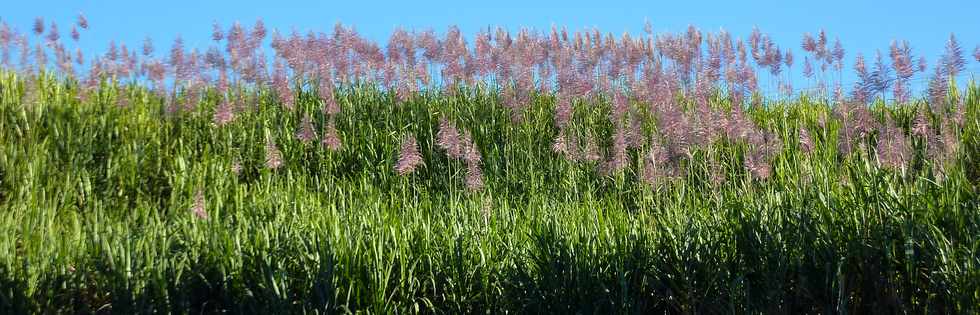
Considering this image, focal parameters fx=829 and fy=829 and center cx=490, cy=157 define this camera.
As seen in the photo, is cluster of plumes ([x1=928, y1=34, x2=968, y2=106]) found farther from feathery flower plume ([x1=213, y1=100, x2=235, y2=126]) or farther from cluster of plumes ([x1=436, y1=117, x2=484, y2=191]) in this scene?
feathery flower plume ([x1=213, y1=100, x2=235, y2=126])

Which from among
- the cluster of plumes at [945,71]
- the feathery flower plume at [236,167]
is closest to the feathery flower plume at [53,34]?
the feathery flower plume at [236,167]

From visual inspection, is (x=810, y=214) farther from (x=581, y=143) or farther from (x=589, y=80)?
(x=589, y=80)

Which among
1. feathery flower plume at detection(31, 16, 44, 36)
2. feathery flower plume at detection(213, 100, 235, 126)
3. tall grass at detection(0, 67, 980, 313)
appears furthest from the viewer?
feathery flower plume at detection(31, 16, 44, 36)

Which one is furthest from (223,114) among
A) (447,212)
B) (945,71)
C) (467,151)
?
(945,71)

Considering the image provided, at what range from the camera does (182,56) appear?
6.57m

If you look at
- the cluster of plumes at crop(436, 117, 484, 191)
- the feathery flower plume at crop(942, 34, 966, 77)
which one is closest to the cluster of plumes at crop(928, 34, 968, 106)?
the feathery flower plume at crop(942, 34, 966, 77)

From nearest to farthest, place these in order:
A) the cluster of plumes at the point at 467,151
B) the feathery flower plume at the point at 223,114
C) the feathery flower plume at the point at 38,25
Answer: the cluster of plumes at the point at 467,151 → the feathery flower plume at the point at 223,114 → the feathery flower plume at the point at 38,25

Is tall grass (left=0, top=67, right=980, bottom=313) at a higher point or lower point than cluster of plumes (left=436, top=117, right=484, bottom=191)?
lower

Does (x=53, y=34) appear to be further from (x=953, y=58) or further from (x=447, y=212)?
(x=953, y=58)

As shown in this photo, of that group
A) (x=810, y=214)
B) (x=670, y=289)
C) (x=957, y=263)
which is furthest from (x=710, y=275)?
(x=957, y=263)

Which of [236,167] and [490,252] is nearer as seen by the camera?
[490,252]

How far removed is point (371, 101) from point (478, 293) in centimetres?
389

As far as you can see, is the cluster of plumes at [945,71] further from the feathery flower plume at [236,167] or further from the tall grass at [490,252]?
the feathery flower plume at [236,167]

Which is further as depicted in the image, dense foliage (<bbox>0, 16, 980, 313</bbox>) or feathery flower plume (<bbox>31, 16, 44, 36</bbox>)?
feathery flower plume (<bbox>31, 16, 44, 36</bbox>)
